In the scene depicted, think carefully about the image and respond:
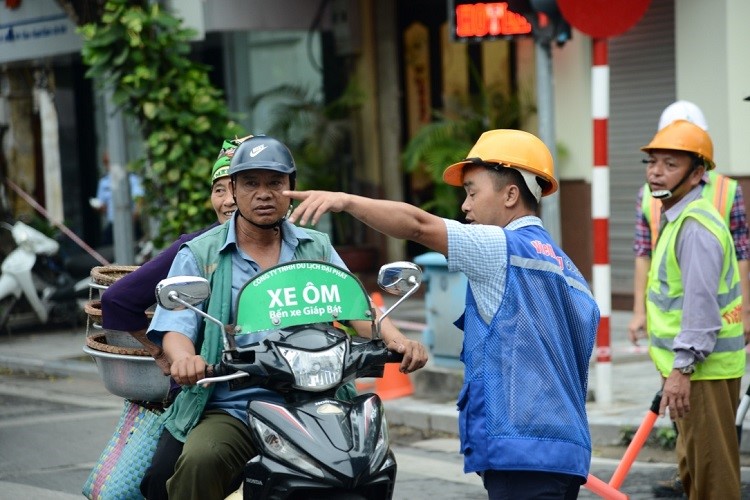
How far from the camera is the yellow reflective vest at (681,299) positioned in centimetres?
549

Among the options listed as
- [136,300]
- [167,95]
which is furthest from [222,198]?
[167,95]

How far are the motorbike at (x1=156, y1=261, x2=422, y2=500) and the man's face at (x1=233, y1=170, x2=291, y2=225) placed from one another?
0.38m

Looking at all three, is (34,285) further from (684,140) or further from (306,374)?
(306,374)

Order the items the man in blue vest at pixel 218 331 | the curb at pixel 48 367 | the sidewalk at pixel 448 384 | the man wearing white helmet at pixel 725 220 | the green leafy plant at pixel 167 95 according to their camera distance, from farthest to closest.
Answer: the curb at pixel 48 367 < the green leafy plant at pixel 167 95 < the sidewalk at pixel 448 384 < the man wearing white helmet at pixel 725 220 < the man in blue vest at pixel 218 331

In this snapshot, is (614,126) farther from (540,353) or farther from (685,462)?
(540,353)

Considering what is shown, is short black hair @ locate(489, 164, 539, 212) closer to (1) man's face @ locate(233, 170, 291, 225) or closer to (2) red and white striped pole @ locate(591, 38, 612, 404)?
(1) man's face @ locate(233, 170, 291, 225)

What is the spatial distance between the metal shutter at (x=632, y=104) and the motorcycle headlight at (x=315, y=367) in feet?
32.0

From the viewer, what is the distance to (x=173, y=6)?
11617 millimetres

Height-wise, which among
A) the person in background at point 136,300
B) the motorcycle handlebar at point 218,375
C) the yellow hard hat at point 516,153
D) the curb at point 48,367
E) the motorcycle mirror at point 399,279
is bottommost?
the curb at point 48,367

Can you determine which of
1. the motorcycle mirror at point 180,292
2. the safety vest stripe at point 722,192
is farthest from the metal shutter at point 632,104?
the motorcycle mirror at point 180,292

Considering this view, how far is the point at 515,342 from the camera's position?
12.1 ft

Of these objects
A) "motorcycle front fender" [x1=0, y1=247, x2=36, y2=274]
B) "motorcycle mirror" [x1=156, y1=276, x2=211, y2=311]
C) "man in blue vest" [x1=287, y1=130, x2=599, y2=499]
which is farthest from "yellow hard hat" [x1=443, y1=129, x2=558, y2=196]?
"motorcycle front fender" [x1=0, y1=247, x2=36, y2=274]

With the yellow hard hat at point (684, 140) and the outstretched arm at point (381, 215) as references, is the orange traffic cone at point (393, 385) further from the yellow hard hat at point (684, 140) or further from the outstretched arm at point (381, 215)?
the outstretched arm at point (381, 215)

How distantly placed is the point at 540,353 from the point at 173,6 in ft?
28.2
